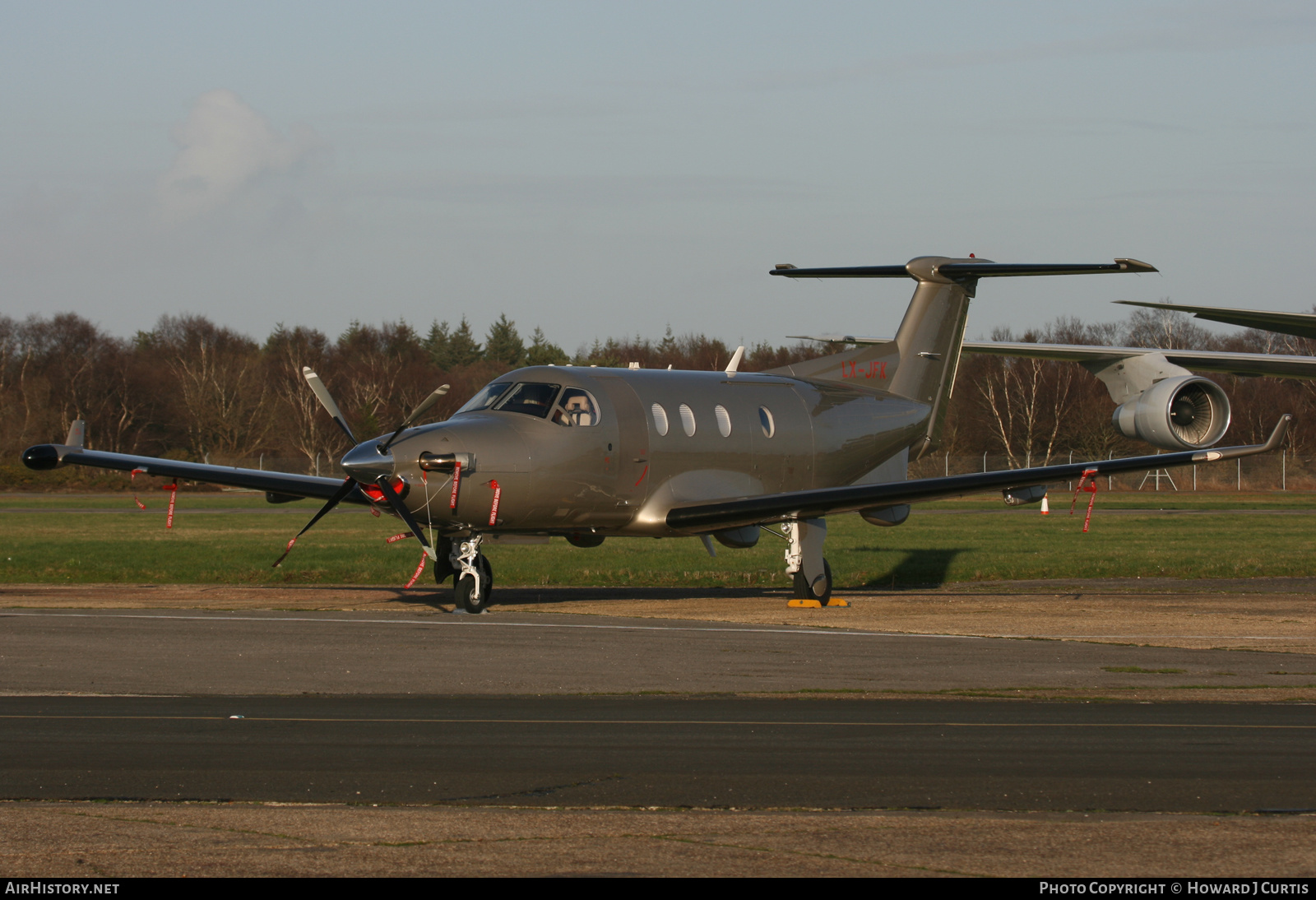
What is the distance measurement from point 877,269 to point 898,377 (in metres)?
1.98

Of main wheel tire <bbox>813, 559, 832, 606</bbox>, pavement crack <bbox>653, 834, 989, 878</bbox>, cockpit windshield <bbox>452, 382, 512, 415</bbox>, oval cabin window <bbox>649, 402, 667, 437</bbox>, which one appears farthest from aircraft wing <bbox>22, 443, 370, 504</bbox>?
pavement crack <bbox>653, 834, 989, 878</bbox>

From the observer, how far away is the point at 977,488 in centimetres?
1869

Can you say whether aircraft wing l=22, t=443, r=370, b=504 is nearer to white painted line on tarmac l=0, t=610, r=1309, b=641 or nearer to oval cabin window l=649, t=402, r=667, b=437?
white painted line on tarmac l=0, t=610, r=1309, b=641

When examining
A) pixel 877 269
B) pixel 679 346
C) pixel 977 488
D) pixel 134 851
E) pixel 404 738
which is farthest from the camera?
pixel 679 346

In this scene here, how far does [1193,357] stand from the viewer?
20219 millimetres

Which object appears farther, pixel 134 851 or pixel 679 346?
pixel 679 346

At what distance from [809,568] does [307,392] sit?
74.6 m

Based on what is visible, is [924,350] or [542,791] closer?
[542,791]

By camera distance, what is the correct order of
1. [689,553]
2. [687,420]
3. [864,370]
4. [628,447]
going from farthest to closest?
[689,553] → [864,370] → [687,420] → [628,447]

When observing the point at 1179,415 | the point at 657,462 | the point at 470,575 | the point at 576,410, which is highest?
the point at 1179,415

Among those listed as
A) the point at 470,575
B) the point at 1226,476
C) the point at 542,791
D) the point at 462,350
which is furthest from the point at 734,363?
the point at 462,350

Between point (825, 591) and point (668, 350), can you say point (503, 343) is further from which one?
point (825, 591)
